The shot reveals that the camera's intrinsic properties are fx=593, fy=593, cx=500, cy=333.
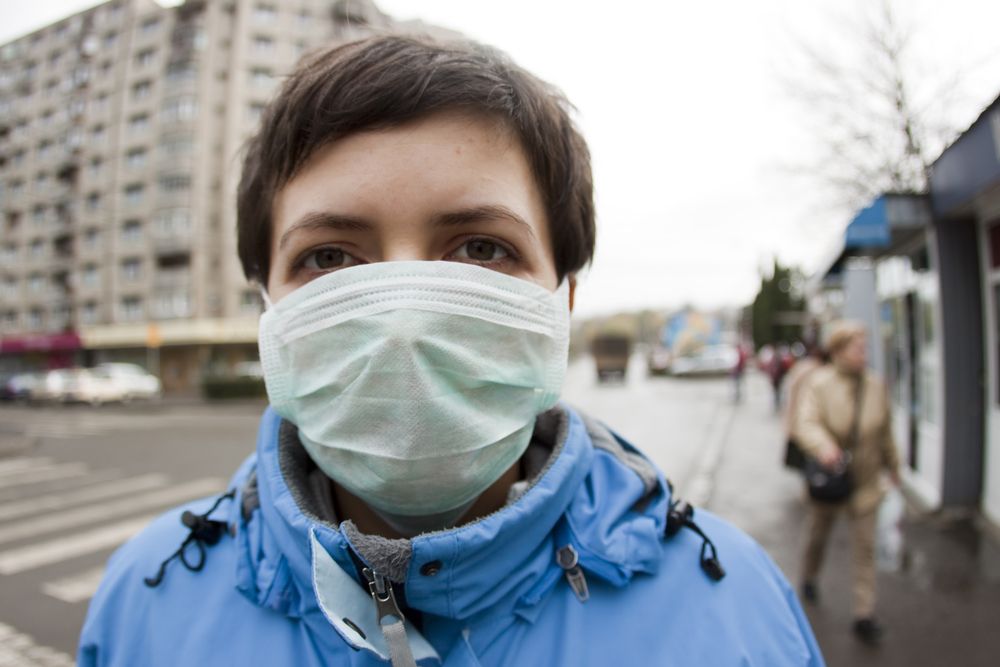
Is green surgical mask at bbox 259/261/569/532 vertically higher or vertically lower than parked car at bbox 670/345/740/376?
higher

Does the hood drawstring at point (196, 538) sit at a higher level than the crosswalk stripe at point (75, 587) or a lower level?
higher

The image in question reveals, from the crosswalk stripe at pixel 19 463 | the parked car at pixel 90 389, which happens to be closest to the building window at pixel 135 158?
the parked car at pixel 90 389

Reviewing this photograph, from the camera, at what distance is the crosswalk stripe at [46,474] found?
9070 mm

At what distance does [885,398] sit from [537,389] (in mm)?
3605

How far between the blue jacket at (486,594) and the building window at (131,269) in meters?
43.9

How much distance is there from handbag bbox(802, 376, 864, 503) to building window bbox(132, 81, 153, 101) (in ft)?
155

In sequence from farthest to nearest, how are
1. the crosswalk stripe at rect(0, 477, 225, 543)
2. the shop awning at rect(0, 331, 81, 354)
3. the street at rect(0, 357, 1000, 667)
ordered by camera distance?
the shop awning at rect(0, 331, 81, 354) → the crosswalk stripe at rect(0, 477, 225, 543) → the street at rect(0, 357, 1000, 667)

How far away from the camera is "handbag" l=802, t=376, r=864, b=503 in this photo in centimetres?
383

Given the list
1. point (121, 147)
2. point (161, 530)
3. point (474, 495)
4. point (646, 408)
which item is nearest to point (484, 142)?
point (474, 495)

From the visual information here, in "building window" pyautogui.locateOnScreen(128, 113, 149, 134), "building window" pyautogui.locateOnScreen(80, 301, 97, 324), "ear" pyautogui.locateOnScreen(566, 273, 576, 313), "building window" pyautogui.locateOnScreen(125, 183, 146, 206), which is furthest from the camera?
"building window" pyautogui.locateOnScreen(80, 301, 97, 324)

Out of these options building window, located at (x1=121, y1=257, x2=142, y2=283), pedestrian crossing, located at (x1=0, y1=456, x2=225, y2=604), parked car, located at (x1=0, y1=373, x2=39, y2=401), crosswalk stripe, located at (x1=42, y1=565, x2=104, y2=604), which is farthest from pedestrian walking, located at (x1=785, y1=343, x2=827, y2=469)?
building window, located at (x1=121, y1=257, x2=142, y2=283)

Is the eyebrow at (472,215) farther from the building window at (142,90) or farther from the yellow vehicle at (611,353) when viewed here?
the building window at (142,90)

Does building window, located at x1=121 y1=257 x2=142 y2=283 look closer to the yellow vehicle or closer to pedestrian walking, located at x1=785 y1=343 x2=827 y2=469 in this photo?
the yellow vehicle

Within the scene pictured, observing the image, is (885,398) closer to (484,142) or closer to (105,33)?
(484,142)
